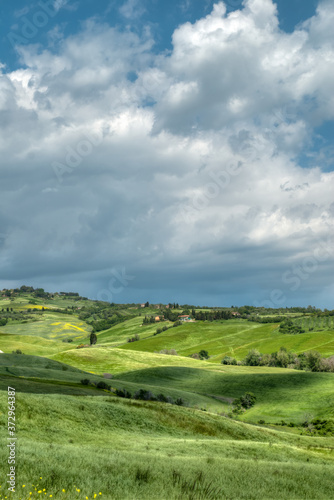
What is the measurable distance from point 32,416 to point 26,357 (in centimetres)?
9623

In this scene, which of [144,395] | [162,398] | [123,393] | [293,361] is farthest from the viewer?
[293,361]

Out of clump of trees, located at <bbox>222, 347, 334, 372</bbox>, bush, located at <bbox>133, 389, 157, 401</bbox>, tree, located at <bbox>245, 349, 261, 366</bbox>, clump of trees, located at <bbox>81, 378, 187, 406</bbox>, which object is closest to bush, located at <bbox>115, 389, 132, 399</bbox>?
clump of trees, located at <bbox>81, 378, 187, 406</bbox>

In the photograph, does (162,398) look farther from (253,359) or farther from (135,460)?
(253,359)

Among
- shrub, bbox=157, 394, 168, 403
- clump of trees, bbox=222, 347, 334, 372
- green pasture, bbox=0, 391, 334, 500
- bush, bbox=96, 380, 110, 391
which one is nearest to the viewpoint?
green pasture, bbox=0, 391, 334, 500

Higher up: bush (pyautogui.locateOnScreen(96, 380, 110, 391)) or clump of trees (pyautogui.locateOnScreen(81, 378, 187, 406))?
bush (pyautogui.locateOnScreen(96, 380, 110, 391))

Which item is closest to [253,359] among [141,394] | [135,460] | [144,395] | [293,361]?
[293,361]

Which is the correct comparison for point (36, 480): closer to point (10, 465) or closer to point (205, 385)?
point (10, 465)

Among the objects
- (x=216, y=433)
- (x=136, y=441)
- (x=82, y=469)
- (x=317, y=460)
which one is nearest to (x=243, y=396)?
(x=216, y=433)

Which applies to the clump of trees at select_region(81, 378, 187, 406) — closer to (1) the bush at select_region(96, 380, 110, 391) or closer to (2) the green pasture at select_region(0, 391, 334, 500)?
(1) the bush at select_region(96, 380, 110, 391)

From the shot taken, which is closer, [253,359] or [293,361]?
[293,361]

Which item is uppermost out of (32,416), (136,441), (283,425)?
(32,416)

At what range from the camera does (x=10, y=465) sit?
14.2m

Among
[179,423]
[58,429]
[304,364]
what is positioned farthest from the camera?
[304,364]

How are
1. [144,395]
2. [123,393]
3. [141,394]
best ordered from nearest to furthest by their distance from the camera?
[123,393] < [141,394] < [144,395]
